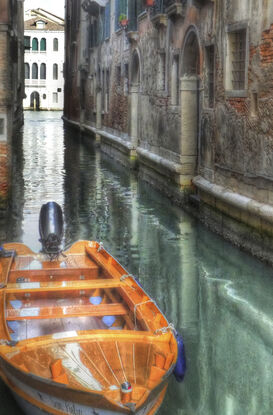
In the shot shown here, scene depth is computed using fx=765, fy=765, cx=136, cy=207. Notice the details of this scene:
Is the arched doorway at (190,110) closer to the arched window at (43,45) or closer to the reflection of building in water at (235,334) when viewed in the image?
the reflection of building in water at (235,334)

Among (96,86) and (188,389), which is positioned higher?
(96,86)

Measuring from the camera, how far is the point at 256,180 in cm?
1019

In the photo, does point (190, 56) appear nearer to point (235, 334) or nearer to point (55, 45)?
point (235, 334)

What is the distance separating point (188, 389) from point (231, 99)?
6.36 metres

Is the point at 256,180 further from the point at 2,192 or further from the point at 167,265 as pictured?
the point at 2,192

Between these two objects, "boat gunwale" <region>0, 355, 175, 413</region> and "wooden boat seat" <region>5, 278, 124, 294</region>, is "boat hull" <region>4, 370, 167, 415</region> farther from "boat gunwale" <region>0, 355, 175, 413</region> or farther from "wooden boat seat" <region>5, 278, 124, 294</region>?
"wooden boat seat" <region>5, 278, 124, 294</region>

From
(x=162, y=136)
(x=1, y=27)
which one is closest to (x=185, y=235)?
(x=1, y=27)

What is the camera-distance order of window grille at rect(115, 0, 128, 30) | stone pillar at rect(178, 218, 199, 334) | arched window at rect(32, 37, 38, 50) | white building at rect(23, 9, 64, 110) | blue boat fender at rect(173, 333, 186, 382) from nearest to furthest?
blue boat fender at rect(173, 333, 186, 382)
stone pillar at rect(178, 218, 199, 334)
window grille at rect(115, 0, 128, 30)
white building at rect(23, 9, 64, 110)
arched window at rect(32, 37, 38, 50)

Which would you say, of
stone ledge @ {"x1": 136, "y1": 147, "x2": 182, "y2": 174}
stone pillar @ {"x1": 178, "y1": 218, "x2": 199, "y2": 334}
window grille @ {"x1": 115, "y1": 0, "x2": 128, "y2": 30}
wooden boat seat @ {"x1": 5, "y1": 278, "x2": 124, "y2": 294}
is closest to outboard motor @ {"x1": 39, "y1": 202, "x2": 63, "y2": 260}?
wooden boat seat @ {"x1": 5, "y1": 278, "x2": 124, "y2": 294}

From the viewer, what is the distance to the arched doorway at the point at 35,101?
226 ft

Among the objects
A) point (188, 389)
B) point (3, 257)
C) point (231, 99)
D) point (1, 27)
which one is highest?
point (1, 27)

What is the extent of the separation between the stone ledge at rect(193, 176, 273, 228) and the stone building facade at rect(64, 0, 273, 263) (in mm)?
17

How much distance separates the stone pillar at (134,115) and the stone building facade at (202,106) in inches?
1.3

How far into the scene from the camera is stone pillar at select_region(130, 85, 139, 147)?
69.4 ft
